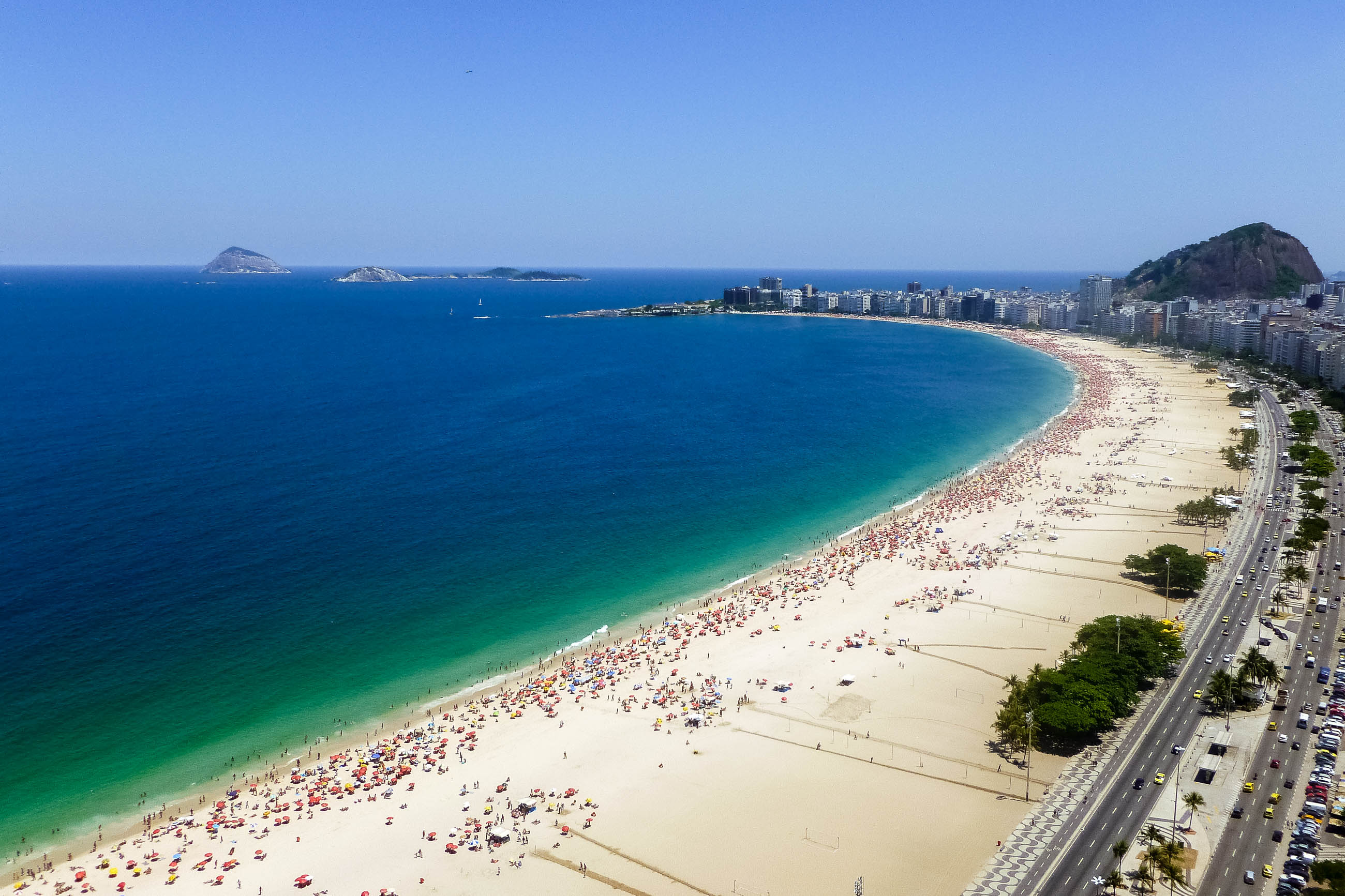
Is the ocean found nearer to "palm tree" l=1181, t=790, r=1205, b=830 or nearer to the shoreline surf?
the shoreline surf

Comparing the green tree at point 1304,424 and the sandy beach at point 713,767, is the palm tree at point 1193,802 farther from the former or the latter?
the green tree at point 1304,424

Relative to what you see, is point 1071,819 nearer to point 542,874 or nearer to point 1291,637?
point 542,874

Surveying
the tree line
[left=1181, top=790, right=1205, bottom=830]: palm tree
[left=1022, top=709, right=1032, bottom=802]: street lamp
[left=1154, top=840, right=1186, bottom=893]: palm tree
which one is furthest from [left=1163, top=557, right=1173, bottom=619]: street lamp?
[left=1154, top=840, right=1186, bottom=893]: palm tree

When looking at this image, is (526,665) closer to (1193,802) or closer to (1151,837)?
(1151,837)

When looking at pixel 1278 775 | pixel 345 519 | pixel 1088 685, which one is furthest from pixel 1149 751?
pixel 345 519

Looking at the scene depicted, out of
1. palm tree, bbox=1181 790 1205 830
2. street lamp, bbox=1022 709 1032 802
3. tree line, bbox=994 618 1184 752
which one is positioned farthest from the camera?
tree line, bbox=994 618 1184 752

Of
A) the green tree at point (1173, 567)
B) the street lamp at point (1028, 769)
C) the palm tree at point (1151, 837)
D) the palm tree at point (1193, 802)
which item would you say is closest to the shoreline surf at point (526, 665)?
the green tree at point (1173, 567)
